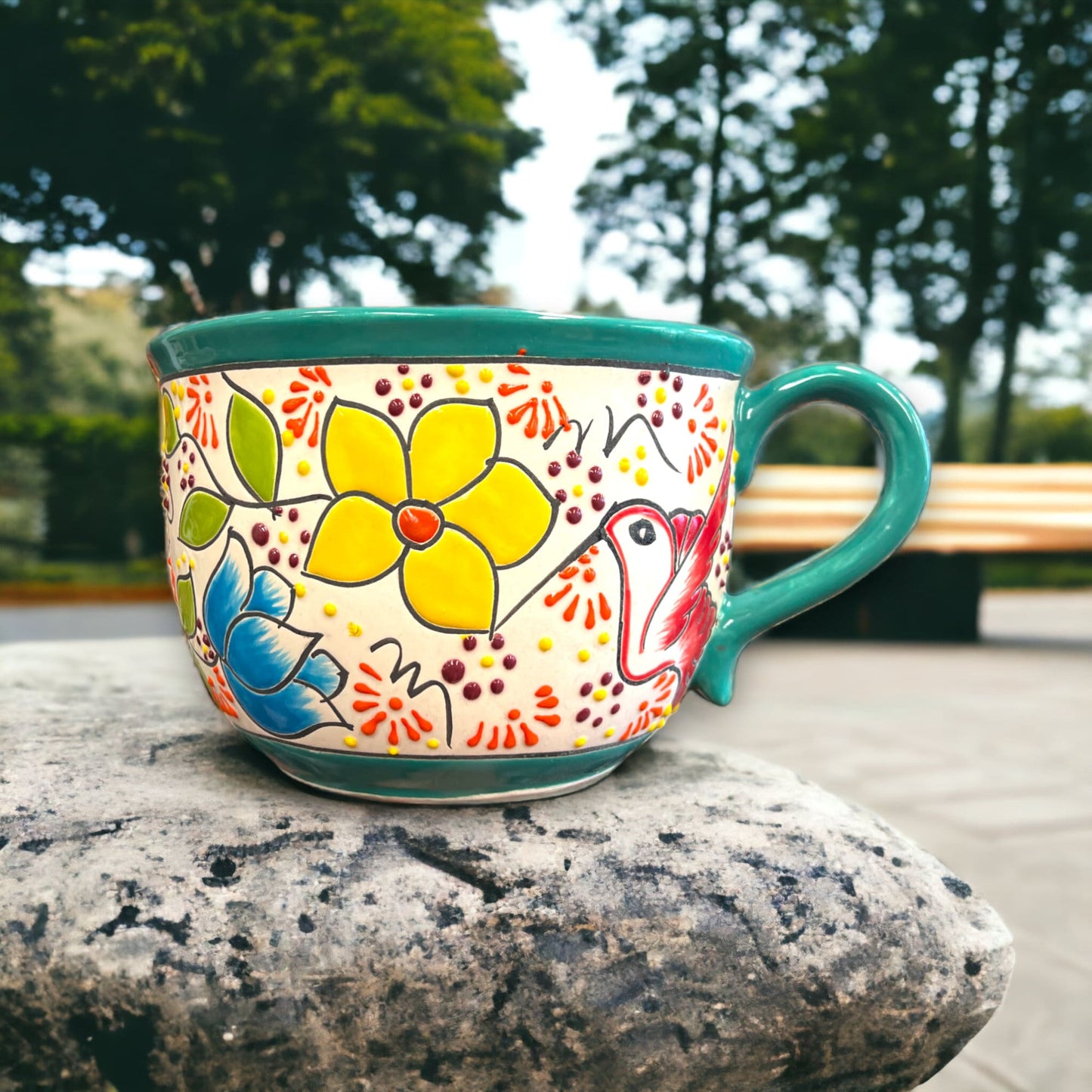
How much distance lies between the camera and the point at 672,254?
245 cm

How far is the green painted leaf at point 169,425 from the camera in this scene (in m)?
0.40

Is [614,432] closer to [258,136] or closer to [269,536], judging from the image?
[269,536]

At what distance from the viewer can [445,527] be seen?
34 cm

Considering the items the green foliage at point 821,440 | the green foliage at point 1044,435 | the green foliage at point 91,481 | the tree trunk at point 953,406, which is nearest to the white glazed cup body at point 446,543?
the green foliage at point 821,440

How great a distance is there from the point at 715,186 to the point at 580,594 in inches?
99.8

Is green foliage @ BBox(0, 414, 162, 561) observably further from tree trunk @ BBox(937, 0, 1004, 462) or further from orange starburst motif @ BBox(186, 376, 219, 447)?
orange starburst motif @ BBox(186, 376, 219, 447)

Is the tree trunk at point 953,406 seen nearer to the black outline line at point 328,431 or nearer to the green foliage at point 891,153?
the green foliage at point 891,153

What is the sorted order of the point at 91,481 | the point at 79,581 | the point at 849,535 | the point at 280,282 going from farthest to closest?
the point at 91,481 < the point at 79,581 < the point at 280,282 < the point at 849,535

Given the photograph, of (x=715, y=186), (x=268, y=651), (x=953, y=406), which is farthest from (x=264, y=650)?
(x=953, y=406)

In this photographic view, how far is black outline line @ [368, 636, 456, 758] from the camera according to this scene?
0.35 meters

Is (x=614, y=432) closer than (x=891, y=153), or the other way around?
(x=614, y=432)

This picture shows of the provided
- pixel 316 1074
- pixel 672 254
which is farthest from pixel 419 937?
pixel 672 254

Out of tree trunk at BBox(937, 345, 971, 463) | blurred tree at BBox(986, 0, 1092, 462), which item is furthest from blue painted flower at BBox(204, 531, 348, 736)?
blurred tree at BBox(986, 0, 1092, 462)

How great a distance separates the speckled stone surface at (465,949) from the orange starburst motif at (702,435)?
147 mm
